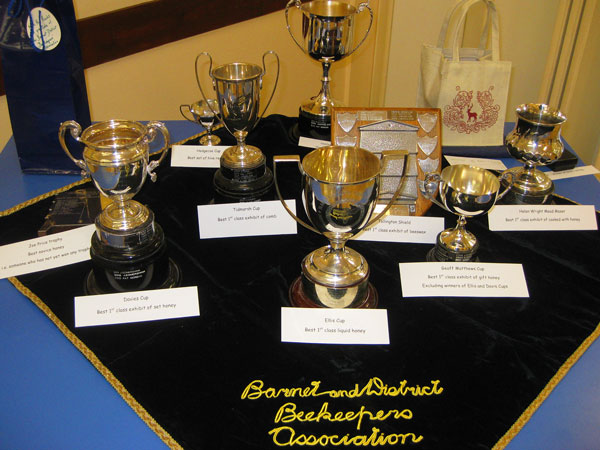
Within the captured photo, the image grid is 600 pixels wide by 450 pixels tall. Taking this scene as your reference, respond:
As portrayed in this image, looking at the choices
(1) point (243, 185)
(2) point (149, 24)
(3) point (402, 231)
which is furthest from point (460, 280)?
(2) point (149, 24)

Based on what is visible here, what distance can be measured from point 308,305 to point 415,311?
188 millimetres

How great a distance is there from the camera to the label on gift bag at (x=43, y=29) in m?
1.08

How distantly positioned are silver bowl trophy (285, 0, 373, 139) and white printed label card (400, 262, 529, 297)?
→ 54 cm

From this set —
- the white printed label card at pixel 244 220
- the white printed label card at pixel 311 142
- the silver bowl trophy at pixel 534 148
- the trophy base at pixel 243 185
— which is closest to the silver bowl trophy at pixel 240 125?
the trophy base at pixel 243 185

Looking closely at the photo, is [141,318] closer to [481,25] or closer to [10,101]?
[10,101]

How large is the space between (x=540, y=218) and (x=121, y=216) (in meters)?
0.86

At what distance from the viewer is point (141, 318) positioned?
0.89m

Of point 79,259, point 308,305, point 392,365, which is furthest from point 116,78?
point 392,365

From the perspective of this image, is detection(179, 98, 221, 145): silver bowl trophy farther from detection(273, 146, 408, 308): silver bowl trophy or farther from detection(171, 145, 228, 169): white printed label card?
detection(273, 146, 408, 308): silver bowl trophy

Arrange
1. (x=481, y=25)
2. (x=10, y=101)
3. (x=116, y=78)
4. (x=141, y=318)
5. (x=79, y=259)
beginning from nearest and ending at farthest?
(x=141, y=318), (x=79, y=259), (x=10, y=101), (x=116, y=78), (x=481, y=25)

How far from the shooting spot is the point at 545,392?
790 millimetres

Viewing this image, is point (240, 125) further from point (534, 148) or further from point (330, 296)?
point (534, 148)

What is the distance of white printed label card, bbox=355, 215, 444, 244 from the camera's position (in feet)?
3.59

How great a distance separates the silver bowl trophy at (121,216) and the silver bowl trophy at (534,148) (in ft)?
2.54
